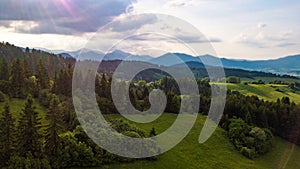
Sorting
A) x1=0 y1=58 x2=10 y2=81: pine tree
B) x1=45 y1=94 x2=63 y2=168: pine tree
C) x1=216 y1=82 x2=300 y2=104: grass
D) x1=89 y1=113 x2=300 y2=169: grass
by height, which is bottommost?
x1=89 y1=113 x2=300 y2=169: grass

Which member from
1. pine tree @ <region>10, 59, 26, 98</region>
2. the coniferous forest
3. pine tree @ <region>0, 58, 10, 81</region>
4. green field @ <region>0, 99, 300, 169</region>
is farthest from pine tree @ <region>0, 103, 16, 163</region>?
pine tree @ <region>0, 58, 10, 81</region>

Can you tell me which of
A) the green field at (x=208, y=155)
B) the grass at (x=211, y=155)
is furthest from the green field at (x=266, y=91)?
the grass at (x=211, y=155)

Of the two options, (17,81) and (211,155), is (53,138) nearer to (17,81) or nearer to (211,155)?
(211,155)

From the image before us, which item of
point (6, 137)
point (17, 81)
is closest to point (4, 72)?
point (17, 81)

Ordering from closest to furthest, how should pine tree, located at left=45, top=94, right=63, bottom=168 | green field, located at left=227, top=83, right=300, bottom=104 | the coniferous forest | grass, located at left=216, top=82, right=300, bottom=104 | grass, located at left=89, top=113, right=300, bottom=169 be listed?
the coniferous forest
pine tree, located at left=45, top=94, right=63, bottom=168
grass, located at left=89, top=113, right=300, bottom=169
grass, located at left=216, top=82, right=300, bottom=104
green field, located at left=227, top=83, right=300, bottom=104

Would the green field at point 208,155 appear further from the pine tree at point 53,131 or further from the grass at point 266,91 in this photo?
the grass at point 266,91

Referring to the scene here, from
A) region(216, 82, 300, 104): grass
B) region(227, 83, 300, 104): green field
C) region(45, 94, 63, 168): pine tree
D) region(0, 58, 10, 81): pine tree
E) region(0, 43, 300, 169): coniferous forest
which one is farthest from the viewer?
region(227, 83, 300, 104): green field

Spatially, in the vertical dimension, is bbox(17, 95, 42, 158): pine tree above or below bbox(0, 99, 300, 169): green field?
above

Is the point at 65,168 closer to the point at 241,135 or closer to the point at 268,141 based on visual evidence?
the point at 241,135

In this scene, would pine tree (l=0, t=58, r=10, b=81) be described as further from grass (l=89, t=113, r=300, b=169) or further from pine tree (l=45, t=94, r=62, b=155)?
pine tree (l=45, t=94, r=62, b=155)

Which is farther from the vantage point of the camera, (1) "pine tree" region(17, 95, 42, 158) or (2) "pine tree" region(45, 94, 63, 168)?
(2) "pine tree" region(45, 94, 63, 168)
